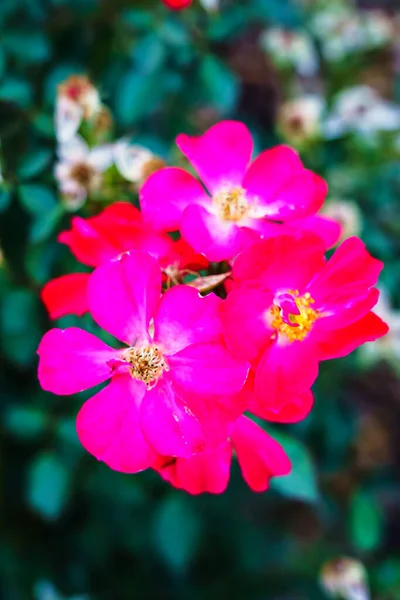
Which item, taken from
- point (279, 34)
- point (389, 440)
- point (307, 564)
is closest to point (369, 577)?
point (307, 564)

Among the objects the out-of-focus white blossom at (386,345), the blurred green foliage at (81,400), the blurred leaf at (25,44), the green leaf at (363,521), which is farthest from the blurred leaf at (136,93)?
the green leaf at (363,521)

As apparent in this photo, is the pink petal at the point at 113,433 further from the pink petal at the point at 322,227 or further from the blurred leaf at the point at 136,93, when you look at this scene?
the blurred leaf at the point at 136,93

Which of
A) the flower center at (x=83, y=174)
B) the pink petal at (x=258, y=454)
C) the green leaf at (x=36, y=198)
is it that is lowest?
the pink petal at (x=258, y=454)

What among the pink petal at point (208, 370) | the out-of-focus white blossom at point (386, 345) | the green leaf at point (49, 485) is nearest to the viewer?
the pink petal at point (208, 370)

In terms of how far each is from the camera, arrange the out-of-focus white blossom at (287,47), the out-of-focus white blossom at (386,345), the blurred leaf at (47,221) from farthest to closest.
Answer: the out-of-focus white blossom at (287,47) < the out-of-focus white blossom at (386,345) < the blurred leaf at (47,221)

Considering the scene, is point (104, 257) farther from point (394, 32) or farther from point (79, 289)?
point (394, 32)

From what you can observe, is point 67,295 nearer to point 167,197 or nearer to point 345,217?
point 167,197

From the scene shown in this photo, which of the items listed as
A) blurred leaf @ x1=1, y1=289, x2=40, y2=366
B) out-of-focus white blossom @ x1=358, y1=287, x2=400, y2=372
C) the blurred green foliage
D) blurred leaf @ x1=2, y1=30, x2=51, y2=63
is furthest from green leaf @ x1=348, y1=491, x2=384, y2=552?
blurred leaf @ x1=2, y1=30, x2=51, y2=63
